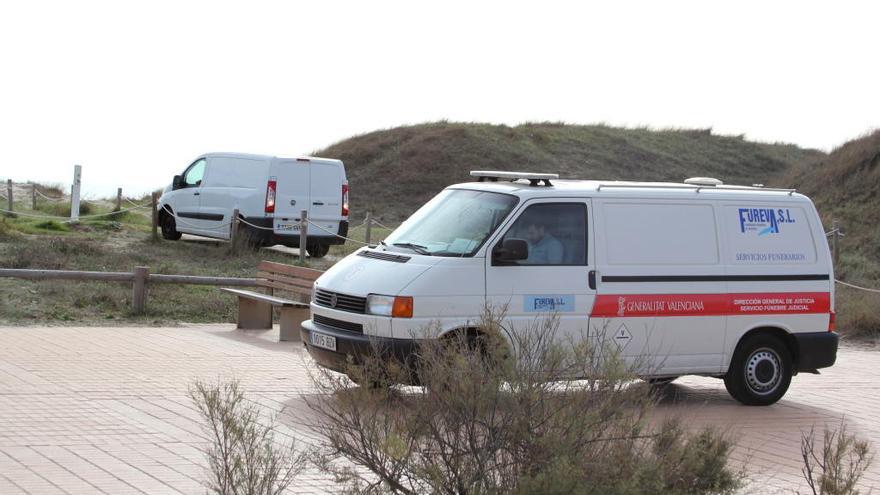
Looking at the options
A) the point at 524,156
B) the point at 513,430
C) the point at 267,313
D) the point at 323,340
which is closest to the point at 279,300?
the point at 267,313

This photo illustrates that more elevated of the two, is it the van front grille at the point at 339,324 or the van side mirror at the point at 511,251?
the van side mirror at the point at 511,251

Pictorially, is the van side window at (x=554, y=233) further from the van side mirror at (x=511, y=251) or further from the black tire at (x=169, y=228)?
the black tire at (x=169, y=228)

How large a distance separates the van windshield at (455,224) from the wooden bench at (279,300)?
360 centimetres

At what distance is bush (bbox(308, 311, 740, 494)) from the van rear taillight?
66.8ft

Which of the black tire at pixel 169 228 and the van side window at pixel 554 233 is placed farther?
the black tire at pixel 169 228

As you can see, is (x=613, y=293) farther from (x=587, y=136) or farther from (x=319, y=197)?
(x=587, y=136)

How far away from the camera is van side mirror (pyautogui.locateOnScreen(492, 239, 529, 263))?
10195 mm

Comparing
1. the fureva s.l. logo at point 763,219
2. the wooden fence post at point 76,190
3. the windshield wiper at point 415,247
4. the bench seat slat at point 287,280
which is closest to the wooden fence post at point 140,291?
the bench seat slat at point 287,280

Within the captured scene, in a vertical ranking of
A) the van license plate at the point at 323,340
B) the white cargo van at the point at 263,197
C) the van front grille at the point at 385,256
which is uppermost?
the white cargo van at the point at 263,197

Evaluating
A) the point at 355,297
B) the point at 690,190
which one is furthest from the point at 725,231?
the point at 355,297

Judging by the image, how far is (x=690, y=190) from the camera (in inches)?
444

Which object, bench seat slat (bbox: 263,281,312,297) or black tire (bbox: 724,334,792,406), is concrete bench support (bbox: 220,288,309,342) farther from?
black tire (bbox: 724,334,792,406)

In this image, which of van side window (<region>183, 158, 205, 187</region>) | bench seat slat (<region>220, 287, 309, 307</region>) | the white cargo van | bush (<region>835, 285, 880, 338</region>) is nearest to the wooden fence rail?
bench seat slat (<region>220, 287, 309, 307</region>)

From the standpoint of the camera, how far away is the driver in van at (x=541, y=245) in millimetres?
10531
